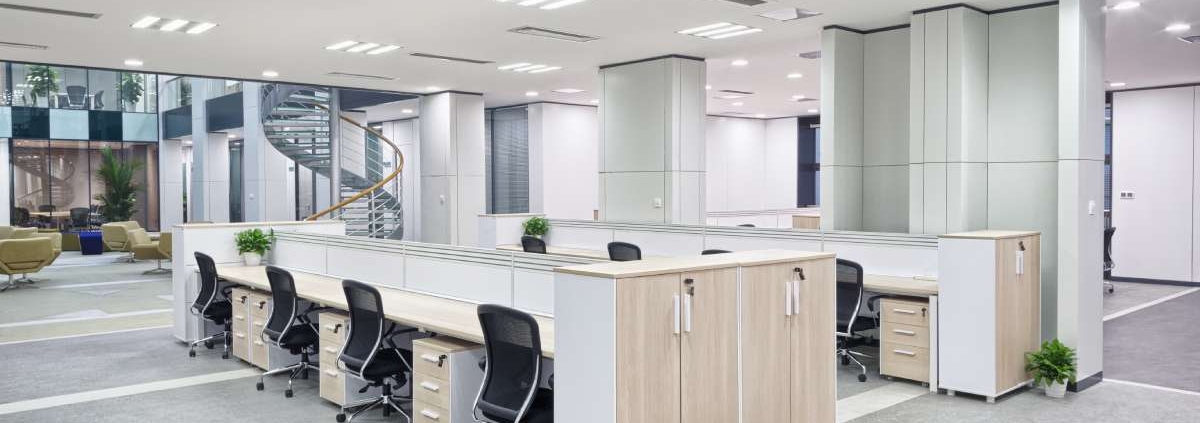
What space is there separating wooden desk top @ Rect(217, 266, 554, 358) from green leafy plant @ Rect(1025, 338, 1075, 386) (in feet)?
10.9

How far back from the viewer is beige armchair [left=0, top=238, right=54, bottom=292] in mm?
11398

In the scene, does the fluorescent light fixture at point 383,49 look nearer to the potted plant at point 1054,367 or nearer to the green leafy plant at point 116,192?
the potted plant at point 1054,367

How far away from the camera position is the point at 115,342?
738 cm

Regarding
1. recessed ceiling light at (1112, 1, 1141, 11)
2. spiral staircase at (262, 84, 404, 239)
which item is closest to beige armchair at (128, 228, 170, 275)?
spiral staircase at (262, 84, 404, 239)

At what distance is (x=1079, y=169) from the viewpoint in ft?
18.1

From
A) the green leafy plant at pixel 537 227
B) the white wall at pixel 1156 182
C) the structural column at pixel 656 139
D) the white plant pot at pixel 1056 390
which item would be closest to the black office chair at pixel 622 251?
the structural column at pixel 656 139

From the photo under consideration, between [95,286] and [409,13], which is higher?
[409,13]

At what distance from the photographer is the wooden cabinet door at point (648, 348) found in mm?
2889

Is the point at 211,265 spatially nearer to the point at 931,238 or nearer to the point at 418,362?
the point at 418,362

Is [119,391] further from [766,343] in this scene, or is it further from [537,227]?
[537,227]

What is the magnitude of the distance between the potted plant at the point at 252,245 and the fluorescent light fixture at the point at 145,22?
1.92 m

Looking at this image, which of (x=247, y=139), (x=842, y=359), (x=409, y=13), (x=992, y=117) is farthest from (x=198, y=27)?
(x=247, y=139)

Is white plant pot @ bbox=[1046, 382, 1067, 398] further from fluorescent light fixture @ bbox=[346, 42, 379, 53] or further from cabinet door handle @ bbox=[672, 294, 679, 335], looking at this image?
fluorescent light fixture @ bbox=[346, 42, 379, 53]

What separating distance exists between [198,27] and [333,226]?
2.09 meters
